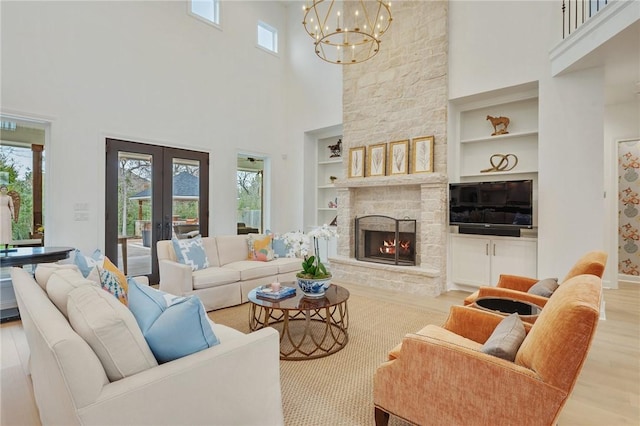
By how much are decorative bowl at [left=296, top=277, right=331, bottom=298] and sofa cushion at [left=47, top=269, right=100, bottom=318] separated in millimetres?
1643

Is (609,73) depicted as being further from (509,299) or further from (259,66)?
(259,66)

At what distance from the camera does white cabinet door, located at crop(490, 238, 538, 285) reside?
4426mm

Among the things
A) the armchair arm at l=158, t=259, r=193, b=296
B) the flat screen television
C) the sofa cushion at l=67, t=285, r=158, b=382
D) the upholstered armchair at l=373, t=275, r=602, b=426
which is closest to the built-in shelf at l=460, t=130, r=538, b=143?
the flat screen television

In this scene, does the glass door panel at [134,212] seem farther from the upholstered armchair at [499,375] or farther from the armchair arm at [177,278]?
the upholstered armchair at [499,375]

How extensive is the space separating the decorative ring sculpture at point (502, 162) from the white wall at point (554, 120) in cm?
48

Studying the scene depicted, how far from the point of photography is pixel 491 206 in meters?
4.56

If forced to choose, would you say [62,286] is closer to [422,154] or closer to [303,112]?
[422,154]

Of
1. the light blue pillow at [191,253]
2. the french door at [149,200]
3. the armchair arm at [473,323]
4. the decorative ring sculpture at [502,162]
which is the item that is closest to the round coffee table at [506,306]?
the armchair arm at [473,323]

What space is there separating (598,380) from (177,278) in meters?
3.95

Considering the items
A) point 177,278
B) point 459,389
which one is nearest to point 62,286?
point 459,389

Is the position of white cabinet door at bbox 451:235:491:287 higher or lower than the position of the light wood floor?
higher

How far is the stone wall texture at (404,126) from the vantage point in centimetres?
491

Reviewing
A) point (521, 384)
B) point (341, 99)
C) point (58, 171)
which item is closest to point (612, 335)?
point (521, 384)

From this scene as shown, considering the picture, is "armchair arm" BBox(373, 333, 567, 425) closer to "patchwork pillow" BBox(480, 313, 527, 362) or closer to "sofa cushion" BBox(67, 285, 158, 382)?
"patchwork pillow" BBox(480, 313, 527, 362)
